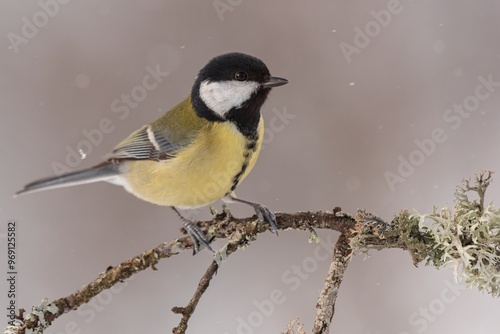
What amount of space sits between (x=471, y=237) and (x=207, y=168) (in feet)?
3.27

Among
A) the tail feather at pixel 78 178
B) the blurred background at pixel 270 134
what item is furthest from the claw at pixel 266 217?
the blurred background at pixel 270 134

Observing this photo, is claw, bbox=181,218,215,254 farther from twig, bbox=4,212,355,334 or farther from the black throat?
the black throat

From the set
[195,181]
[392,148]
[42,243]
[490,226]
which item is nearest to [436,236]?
[490,226]

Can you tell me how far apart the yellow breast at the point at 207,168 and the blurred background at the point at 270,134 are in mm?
1307

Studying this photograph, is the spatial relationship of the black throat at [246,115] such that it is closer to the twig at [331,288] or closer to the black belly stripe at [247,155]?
the black belly stripe at [247,155]

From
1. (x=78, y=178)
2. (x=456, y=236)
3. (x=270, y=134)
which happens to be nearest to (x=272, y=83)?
(x=78, y=178)

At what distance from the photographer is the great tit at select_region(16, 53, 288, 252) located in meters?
1.91

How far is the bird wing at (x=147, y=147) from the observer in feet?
6.82

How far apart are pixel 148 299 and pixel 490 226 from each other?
8.61 ft

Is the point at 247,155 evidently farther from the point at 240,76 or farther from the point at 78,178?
the point at 78,178

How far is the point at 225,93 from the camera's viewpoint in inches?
75.8

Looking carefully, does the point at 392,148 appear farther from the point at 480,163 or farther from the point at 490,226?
the point at 490,226

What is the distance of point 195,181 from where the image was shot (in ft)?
6.30

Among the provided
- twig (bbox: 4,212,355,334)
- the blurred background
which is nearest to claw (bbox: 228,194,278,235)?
twig (bbox: 4,212,355,334)
